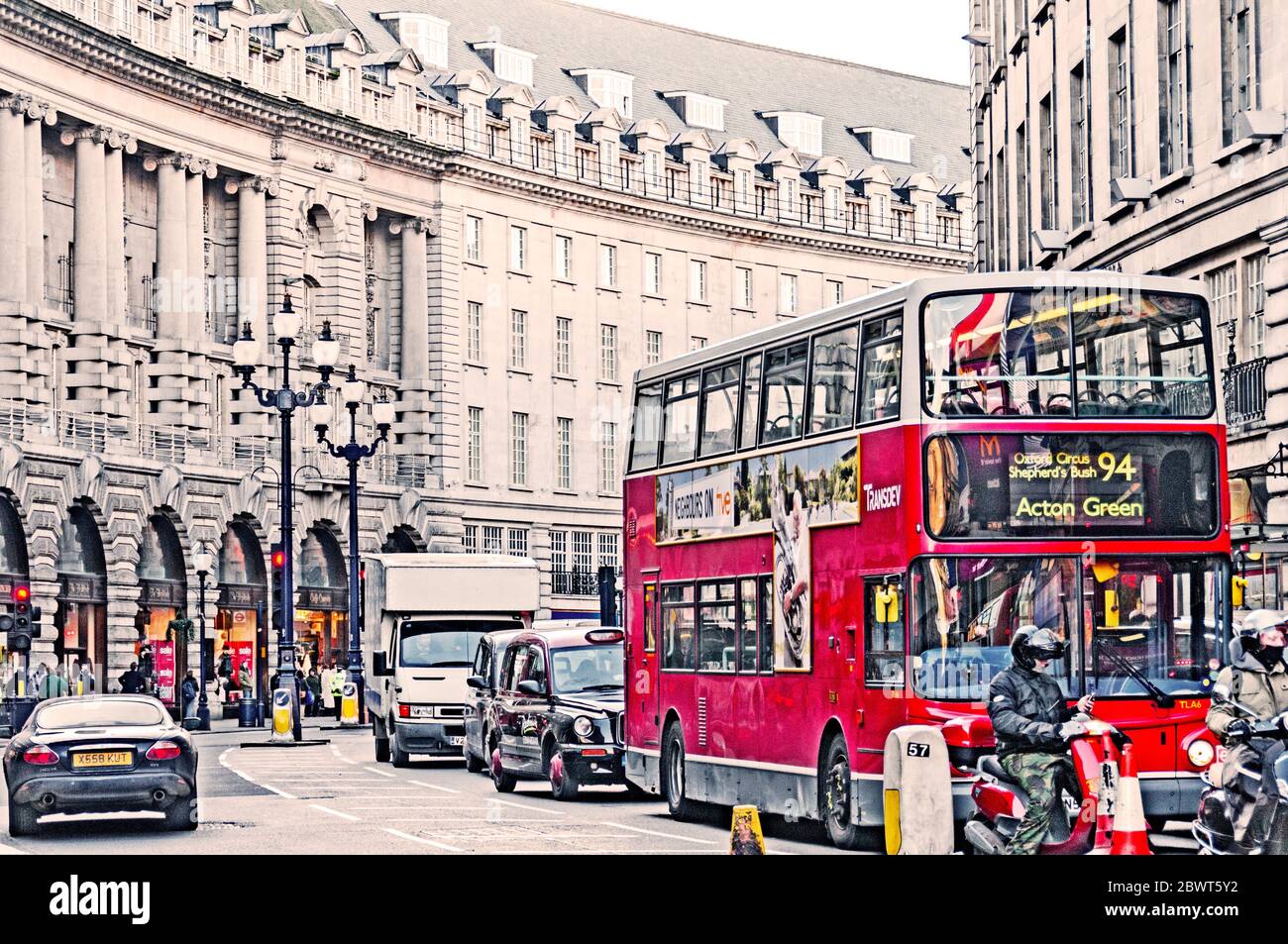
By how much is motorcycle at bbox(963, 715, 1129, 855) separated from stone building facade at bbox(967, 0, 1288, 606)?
35.1 ft

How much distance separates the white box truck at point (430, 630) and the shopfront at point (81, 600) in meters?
24.2

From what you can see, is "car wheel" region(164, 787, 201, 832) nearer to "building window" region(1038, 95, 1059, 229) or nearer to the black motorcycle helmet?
the black motorcycle helmet

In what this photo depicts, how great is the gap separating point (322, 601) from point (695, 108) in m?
33.1

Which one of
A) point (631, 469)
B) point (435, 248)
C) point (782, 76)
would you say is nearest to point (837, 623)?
point (631, 469)

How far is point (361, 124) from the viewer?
84.3 meters

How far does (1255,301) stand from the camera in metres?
33.3

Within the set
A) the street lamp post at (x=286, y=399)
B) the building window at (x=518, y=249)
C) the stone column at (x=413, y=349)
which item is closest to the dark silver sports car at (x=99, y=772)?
the street lamp post at (x=286, y=399)

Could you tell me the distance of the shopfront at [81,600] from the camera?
221 feet

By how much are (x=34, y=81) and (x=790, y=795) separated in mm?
49902

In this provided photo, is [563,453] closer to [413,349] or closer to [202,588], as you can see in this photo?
[413,349]

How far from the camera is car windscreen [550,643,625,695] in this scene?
101 feet

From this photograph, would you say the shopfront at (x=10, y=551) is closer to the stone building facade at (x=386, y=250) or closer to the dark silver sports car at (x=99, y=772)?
the stone building facade at (x=386, y=250)
